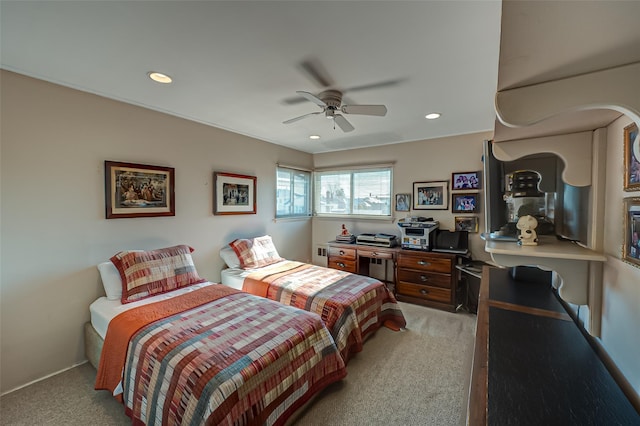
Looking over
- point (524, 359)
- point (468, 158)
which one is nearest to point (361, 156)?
point (468, 158)

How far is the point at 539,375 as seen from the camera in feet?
2.89

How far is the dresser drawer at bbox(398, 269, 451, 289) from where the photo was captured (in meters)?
3.36

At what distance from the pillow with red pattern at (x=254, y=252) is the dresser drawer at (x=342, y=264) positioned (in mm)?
932

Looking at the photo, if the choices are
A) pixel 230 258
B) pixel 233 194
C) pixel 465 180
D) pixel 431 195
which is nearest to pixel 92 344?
pixel 230 258

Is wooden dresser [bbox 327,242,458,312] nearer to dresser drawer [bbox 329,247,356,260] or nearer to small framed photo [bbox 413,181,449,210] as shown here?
dresser drawer [bbox 329,247,356,260]

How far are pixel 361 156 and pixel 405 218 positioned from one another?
129 centimetres

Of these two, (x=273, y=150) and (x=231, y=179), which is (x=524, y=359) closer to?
(x=231, y=179)

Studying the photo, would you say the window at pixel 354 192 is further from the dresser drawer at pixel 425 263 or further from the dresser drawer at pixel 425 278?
the dresser drawer at pixel 425 278

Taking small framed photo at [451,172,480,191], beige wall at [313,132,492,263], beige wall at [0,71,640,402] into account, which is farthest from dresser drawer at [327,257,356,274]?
beige wall at [0,71,640,402]

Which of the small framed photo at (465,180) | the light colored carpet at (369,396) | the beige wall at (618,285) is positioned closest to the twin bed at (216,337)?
the light colored carpet at (369,396)

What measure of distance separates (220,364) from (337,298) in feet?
4.13

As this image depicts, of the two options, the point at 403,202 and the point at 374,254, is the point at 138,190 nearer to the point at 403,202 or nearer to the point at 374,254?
the point at 374,254

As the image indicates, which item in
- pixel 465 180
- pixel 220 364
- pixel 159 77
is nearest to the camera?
pixel 220 364

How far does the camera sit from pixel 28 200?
2033 millimetres
